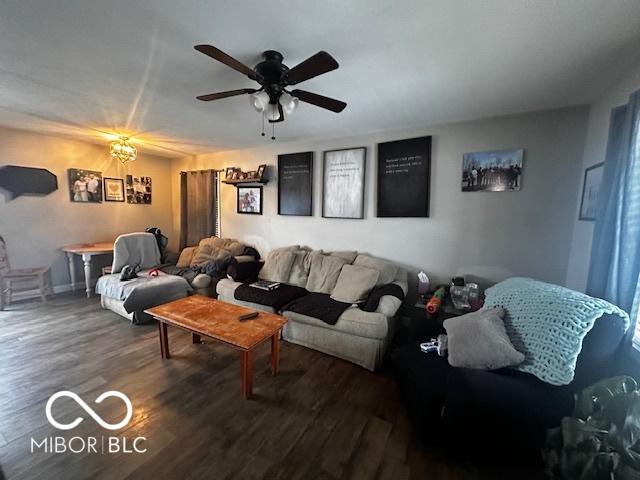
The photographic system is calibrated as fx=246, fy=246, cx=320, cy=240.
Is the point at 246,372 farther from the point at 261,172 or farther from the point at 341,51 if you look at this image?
the point at 261,172

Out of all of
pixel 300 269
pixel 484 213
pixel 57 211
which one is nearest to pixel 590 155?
pixel 484 213

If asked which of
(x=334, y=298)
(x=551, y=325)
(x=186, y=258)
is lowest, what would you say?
(x=334, y=298)

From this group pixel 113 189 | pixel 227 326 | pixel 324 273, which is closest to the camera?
pixel 227 326

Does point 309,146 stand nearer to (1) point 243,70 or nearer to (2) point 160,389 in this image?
(1) point 243,70

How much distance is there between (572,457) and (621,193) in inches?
56.4

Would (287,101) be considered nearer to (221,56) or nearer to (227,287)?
(221,56)

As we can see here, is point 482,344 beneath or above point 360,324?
above

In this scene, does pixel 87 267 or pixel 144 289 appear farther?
pixel 87 267

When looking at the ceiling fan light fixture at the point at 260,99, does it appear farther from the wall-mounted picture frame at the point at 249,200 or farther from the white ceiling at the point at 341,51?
the wall-mounted picture frame at the point at 249,200

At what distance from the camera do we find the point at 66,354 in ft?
7.52

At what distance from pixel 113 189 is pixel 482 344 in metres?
5.67

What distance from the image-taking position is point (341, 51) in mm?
1540

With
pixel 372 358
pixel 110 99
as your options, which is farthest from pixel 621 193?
pixel 110 99

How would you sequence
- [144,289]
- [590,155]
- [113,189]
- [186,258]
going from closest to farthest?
1. [590,155]
2. [144,289]
3. [186,258]
4. [113,189]
